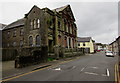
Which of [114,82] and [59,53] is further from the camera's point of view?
[59,53]

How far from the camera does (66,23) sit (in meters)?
28.2

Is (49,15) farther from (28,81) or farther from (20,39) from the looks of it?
(28,81)

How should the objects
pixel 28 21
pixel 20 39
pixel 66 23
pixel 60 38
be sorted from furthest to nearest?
pixel 66 23 → pixel 20 39 → pixel 60 38 → pixel 28 21

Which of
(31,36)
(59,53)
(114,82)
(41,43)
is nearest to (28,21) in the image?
(31,36)

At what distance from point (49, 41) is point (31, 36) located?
172 inches

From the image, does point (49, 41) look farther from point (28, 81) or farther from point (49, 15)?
point (28, 81)

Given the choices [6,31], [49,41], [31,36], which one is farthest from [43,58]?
[6,31]

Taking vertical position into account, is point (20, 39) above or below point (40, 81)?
above

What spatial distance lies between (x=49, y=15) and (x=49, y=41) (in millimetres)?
5736

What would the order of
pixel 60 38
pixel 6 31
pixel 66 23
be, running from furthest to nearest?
pixel 6 31 < pixel 66 23 < pixel 60 38

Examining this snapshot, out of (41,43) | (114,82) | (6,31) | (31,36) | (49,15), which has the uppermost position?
(49,15)

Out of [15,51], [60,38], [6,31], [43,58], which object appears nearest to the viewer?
[43,58]

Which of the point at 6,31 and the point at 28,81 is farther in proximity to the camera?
the point at 6,31

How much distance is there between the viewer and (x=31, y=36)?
21.8 meters
